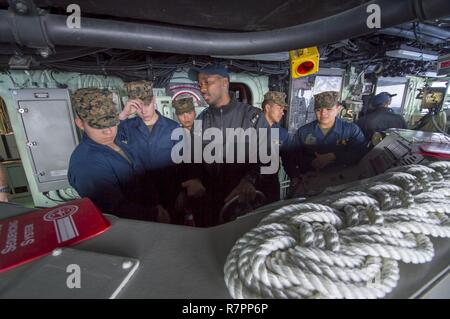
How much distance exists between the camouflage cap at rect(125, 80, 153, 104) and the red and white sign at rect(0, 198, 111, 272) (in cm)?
142

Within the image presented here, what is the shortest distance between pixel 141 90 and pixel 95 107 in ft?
1.37

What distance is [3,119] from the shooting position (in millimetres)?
1987

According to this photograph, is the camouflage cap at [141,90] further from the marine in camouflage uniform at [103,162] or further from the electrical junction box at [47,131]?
the electrical junction box at [47,131]

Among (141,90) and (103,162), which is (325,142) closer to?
(141,90)

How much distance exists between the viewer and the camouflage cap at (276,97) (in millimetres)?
2385

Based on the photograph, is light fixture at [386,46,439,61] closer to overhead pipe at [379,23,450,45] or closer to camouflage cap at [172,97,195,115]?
overhead pipe at [379,23,450,45]

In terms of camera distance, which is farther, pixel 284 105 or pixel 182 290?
pixel 284 105

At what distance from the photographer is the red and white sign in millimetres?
Answer: 474

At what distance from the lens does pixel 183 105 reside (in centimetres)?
201

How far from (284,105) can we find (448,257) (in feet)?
7.26

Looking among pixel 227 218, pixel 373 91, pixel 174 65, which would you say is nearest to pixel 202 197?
pixel 227 218

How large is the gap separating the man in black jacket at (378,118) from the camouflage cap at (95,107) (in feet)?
10.6

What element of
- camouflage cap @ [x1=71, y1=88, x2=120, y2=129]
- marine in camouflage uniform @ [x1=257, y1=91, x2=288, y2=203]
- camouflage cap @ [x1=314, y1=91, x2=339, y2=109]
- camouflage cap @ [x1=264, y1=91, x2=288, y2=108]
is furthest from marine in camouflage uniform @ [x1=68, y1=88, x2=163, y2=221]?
camouflage cap @ [x1=314, y1=91, x2=339, y2=109]

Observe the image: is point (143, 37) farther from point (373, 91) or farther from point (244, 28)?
point (373, 91)
